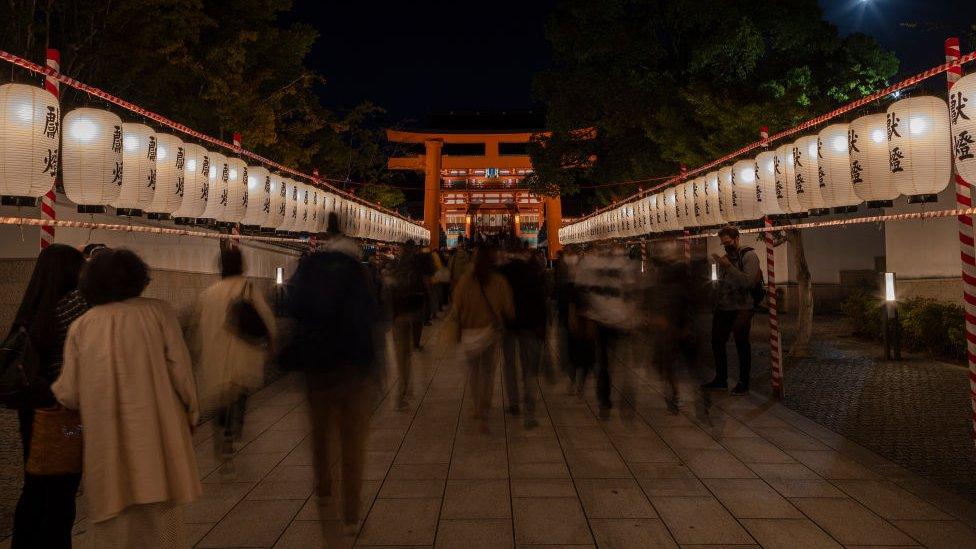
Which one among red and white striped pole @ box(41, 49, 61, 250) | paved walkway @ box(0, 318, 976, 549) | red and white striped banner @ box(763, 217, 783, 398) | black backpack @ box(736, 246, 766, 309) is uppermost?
red and white striped pole @ box(41, 49, 61, 250)

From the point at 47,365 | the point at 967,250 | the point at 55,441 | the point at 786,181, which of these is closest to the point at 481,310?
the point at 47,365

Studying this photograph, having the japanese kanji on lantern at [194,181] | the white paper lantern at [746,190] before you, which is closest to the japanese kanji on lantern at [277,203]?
the japanese kanji on lantern at [194,181]

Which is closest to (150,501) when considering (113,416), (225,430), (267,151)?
(113,416)

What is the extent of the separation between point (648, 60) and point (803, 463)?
1509cm

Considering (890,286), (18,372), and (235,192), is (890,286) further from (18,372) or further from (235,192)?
(18,372)

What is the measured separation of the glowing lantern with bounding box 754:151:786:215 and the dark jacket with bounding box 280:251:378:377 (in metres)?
7.06

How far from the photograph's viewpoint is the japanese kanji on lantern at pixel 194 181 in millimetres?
9133

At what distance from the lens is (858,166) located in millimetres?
6824

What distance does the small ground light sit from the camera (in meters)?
11.1

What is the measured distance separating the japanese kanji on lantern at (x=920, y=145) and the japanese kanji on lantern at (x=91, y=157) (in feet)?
28.2

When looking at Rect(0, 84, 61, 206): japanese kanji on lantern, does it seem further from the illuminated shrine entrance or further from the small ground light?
the illuminated shrine entrance

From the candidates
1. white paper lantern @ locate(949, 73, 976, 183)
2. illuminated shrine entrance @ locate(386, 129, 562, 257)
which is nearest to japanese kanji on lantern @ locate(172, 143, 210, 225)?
white paper lantern @ locate(949, 73, 976, 183)

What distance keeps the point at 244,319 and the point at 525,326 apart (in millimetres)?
3351

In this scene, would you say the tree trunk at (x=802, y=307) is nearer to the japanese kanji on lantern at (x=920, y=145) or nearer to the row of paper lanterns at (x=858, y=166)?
the row of paper lanterns at (x=858, y=166)
